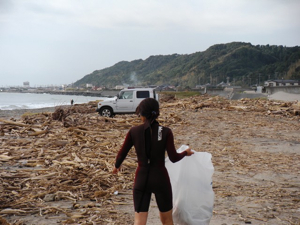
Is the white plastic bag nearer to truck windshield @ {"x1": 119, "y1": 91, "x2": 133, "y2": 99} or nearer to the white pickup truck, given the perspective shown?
the white pickup truck

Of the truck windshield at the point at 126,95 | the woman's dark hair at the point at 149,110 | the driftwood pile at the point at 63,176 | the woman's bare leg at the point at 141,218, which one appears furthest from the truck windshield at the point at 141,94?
the woman's bare leg at the point at 141,218

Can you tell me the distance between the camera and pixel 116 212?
5.07m

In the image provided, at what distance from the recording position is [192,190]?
360 centimetres

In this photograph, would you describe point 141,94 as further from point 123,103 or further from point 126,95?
point 123,103

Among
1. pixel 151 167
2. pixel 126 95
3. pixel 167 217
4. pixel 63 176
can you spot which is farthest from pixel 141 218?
pixel 126 95

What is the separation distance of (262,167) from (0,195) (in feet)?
18.0

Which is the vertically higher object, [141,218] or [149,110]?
[149,110]

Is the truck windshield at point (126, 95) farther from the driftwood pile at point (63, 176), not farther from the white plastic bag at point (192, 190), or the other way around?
the white plastic bag at point (192, 190)

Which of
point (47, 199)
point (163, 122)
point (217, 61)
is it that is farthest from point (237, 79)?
point (47, 199)

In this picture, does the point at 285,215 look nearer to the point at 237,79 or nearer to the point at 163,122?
the point at 163,122

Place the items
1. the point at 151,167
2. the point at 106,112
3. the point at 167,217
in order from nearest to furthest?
the point at 151,167 < the point at 167,217 < the point at 106,112

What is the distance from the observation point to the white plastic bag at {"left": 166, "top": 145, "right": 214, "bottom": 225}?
3.58 m

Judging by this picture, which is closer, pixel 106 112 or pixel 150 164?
pixel 150 164

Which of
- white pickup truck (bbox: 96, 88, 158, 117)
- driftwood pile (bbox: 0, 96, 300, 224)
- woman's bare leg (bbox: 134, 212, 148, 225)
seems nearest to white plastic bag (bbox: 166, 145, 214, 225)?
woman's bare leg (bbox: 134, 212, 148, 225)
